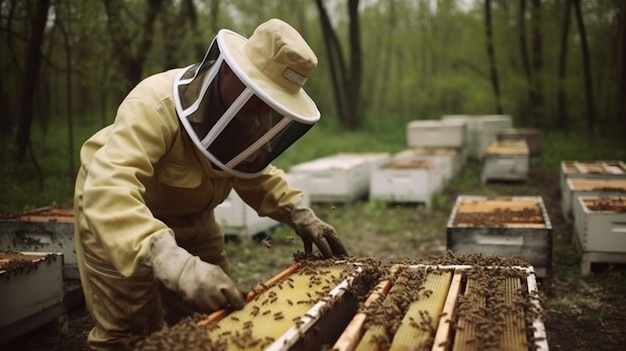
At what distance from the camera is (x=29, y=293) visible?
3262 mm

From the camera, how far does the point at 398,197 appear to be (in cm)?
796

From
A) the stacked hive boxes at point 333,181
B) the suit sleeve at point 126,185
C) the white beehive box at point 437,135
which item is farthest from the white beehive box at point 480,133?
the suit sleeve at point 126,185

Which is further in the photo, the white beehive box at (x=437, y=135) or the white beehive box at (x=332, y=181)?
the white beehive box at (x=437, y=135)

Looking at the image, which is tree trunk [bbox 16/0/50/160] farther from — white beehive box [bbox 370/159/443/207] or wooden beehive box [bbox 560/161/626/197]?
wooden beehive box [bbox 560/161/626/197]

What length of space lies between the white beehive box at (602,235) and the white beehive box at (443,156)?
14.2 ft

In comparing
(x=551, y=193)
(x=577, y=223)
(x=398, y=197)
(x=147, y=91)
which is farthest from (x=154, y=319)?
(x=551, y=193)

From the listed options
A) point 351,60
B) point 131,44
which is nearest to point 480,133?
point 351,60

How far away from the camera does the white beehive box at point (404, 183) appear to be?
7824mm

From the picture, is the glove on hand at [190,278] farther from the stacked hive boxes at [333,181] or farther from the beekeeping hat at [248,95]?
the stacked hive boxes at [333,181]

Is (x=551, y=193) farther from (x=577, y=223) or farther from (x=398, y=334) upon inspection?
(x=398, y=334)

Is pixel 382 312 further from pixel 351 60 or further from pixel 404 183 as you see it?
pixel 351 60

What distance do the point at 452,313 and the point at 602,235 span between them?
10.5 feet

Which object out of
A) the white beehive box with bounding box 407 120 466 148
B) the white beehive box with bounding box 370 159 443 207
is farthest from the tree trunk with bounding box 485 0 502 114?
the white beehive box with bounding box 370 159 443 207

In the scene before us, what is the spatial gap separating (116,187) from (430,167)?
648 cm
